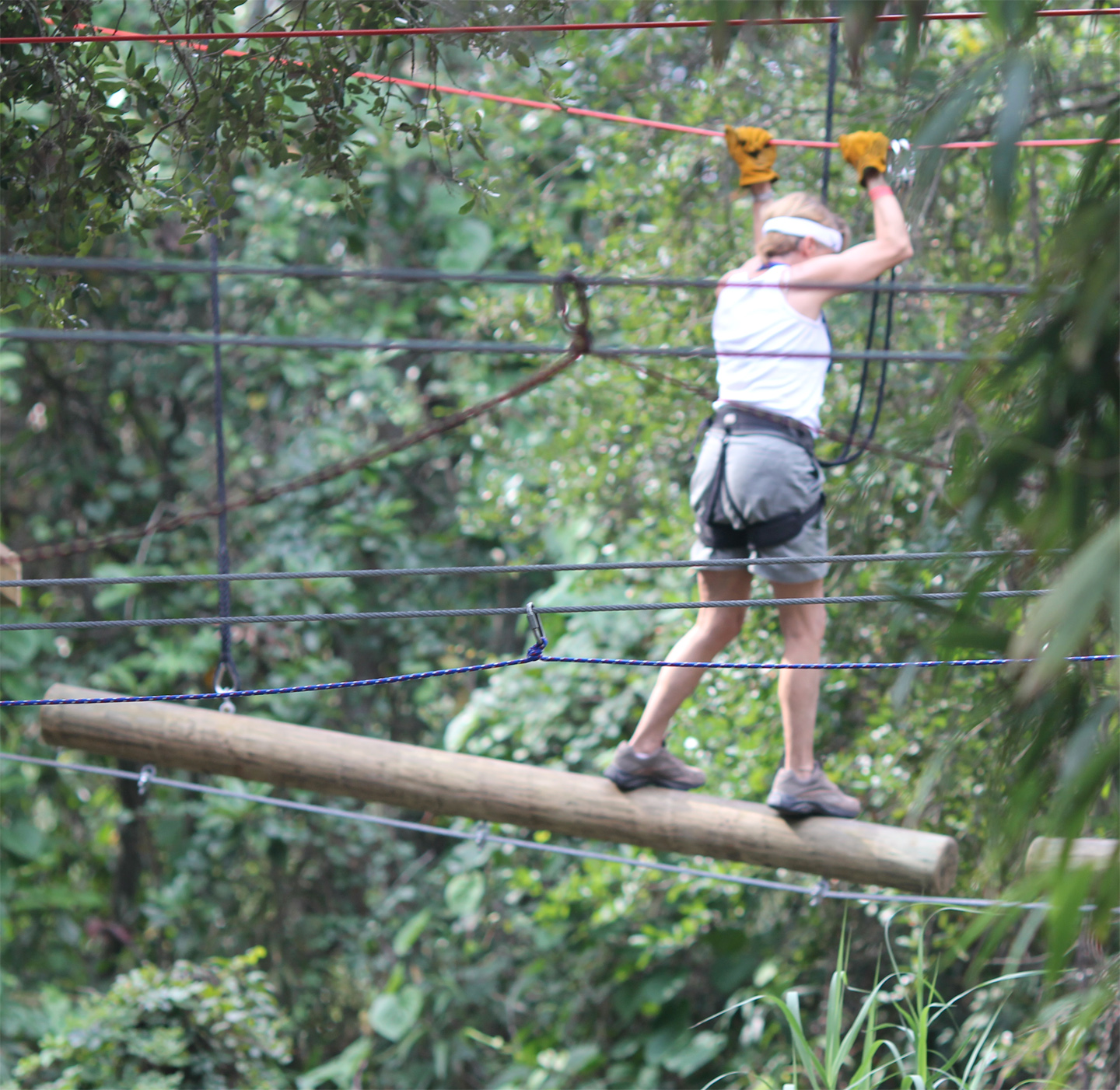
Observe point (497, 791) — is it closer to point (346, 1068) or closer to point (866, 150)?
point (866, 150)

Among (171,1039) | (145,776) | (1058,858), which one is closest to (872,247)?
(1058,858)

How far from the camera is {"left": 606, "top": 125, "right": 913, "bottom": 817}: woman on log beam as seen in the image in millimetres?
2779

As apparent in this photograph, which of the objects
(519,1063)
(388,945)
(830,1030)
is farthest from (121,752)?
(388,945)

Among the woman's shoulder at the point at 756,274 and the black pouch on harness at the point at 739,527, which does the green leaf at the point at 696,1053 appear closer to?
the black pouch on harness at the point at 739,527

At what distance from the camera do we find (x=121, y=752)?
313 centimetres

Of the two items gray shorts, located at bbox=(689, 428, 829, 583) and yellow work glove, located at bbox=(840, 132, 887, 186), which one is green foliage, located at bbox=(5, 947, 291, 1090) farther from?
yellow work glove, located at bbox=(840, 132, 887, 186)

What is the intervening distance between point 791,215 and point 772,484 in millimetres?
568

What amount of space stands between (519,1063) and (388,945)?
1043mm

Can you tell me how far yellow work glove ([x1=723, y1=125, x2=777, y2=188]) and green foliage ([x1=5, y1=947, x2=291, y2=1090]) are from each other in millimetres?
3240

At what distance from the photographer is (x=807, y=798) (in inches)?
110

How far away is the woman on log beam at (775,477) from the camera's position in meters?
2.78

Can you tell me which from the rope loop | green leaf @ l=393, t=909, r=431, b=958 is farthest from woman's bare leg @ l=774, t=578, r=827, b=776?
green leaf @ l=393, t=909, r=431, b=958

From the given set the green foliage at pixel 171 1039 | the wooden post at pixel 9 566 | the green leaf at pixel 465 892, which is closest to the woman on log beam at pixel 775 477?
the wooden post at pixel 9 566

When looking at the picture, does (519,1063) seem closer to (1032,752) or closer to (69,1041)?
(69,1041)
